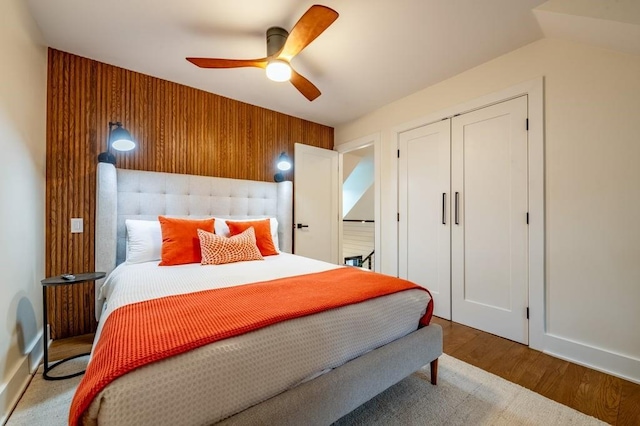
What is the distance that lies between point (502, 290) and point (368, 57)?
243 centimetres

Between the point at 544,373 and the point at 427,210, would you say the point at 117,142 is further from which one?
the point at 544,373

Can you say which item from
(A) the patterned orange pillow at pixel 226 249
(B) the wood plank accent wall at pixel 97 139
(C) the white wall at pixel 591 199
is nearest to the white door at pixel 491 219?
(C) the white wall at pixel 591 199

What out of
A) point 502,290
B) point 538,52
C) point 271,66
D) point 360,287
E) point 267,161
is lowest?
point 502,290

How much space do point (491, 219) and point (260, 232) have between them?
7.32 feet

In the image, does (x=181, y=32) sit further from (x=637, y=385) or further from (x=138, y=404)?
(x=637, y=385)

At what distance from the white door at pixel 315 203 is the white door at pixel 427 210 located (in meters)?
1.08

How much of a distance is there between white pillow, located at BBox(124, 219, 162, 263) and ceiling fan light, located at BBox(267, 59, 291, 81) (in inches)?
66.2

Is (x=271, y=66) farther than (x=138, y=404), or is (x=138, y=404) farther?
(x=271, y=66)

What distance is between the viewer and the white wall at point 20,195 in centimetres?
150

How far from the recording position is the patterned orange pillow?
218 centimetres

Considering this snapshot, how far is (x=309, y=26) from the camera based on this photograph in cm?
157

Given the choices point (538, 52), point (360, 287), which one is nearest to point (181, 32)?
point (360, 287)

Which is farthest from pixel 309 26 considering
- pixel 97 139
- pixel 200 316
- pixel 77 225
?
pixel 77 225

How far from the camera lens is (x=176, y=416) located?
79 centimetres
